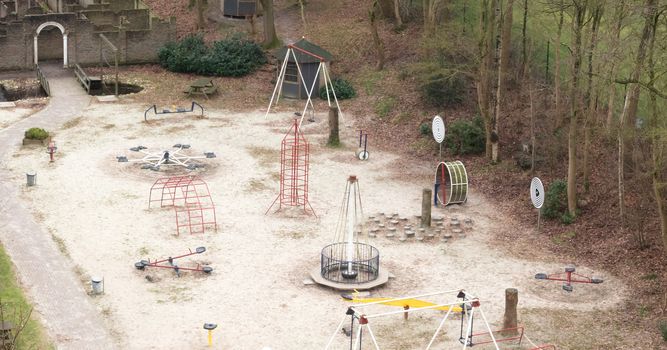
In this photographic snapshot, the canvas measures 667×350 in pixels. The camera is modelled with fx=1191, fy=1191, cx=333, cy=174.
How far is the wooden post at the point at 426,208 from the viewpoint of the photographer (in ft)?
128

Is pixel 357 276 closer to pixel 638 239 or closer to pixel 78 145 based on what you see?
pixel 638 239

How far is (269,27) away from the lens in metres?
A: 60.1

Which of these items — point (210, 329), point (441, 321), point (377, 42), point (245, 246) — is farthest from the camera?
point (377, 42)

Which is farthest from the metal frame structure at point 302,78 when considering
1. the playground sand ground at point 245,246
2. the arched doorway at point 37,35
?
the arched doorway at point 37,35

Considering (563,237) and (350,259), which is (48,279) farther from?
(563,237)

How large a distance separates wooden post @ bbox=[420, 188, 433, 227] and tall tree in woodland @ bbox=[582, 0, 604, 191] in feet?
18.6

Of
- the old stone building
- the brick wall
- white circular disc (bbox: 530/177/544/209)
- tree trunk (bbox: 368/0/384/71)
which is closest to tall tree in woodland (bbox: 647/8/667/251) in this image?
white circular disc (bbox: 530/177/544/209)

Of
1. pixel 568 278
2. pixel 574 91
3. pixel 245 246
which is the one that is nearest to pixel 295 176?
pixel 245 246

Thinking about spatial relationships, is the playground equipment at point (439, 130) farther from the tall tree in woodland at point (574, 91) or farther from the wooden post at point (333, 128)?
the tall tree in woodland at point (574, 91)

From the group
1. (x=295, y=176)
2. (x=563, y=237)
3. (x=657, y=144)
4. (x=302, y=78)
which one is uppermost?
(x=302, y=78)

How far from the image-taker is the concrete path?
1197 inches

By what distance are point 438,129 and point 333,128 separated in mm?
4739

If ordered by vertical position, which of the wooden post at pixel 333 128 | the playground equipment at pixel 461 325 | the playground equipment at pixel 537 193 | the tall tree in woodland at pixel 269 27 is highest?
the tall tree in woodland at pixel 269 27

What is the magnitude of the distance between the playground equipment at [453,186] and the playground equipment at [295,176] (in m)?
4.69
